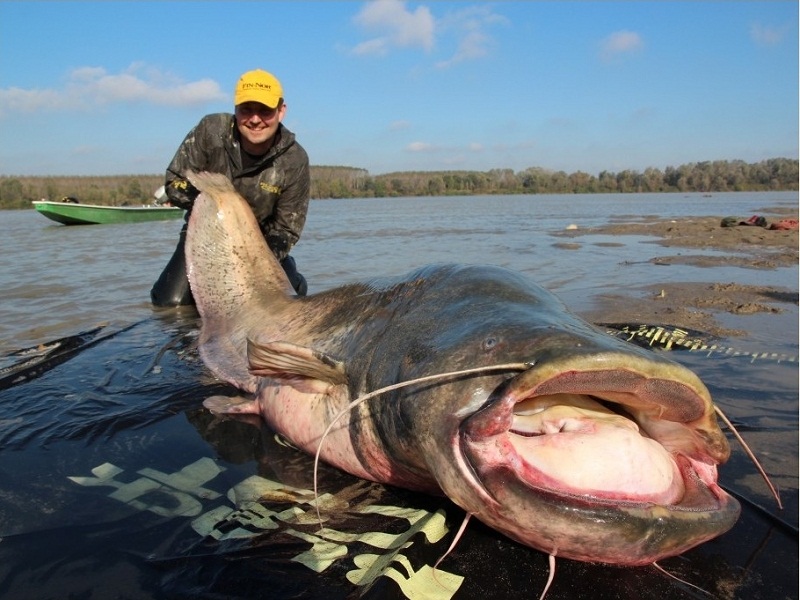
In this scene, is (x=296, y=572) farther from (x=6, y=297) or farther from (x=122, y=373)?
(x=6, y=297)

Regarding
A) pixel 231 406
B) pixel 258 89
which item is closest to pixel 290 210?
pixel 258 89

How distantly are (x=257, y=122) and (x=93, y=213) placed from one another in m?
19.0

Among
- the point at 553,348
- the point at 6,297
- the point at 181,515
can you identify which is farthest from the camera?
the point at 6,297

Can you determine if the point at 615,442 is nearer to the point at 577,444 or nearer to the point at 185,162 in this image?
the point at 577,444

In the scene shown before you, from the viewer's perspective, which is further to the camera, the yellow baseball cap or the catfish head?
the yellow baseball cap

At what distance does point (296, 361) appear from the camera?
2209mm

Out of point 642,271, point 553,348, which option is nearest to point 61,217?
point 642,271

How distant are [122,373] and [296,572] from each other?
2420 mm

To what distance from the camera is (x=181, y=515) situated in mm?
1886

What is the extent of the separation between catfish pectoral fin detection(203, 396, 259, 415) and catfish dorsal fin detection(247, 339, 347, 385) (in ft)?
1.71

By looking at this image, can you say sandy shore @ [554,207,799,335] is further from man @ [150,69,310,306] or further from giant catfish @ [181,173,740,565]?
giant catfish @ [181,173,740,565]

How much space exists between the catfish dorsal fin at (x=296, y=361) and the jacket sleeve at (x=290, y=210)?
10.7 ft

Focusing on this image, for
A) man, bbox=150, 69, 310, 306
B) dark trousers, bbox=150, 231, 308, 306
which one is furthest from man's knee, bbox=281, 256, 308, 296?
man, bbox=150, 69, 310, 306

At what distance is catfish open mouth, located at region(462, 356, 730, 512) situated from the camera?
4.23ft
